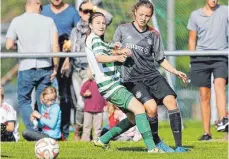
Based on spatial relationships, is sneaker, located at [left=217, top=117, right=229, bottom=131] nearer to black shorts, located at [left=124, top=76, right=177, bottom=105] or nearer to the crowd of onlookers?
the crowd of onlookers

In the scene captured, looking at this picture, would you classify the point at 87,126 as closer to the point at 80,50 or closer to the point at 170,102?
the point at 80,50

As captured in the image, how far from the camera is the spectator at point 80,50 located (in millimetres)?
14266

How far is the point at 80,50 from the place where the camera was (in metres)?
14.4

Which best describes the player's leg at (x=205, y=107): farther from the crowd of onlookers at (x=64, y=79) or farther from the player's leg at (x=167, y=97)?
the player's leg at (x=167, y=97)

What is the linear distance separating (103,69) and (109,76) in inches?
4.7

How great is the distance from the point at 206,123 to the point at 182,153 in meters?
2.86

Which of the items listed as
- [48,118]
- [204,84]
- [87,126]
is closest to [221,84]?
[204,84]

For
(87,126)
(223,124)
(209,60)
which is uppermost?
(209,60)

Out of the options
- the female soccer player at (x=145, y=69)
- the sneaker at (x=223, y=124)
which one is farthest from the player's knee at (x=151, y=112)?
the sneaker at (x=223, y=124)

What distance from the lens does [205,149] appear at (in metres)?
11.8

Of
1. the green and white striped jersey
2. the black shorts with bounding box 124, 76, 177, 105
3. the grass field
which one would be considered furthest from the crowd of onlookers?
the green and white striped jersey

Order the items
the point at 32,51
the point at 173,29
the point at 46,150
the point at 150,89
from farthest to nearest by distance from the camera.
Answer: the point at 173,29 → the point at 32,51 → the point at 150,89 → the point at 46,150

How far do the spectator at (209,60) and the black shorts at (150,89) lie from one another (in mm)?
2556

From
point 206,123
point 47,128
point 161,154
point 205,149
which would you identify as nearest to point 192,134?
point 206,123
